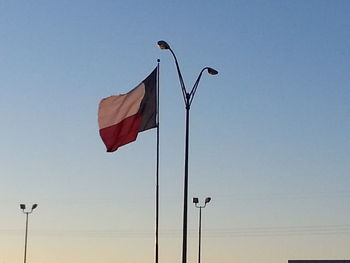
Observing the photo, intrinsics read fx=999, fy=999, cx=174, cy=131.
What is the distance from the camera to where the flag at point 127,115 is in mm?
37156

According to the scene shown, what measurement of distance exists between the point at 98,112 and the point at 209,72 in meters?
4.51

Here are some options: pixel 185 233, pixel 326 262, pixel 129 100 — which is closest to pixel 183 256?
pixel 185 233

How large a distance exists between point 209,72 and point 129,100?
3246 millimetres

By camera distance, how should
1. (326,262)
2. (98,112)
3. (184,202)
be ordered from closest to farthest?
(184,202) → (98,112) → (326,262)

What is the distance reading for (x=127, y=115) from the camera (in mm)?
37531

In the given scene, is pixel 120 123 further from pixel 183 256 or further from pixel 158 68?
pixel 183 256

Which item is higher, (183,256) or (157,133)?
(157,133)

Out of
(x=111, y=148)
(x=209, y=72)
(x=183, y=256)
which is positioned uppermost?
(x=209, y=72)

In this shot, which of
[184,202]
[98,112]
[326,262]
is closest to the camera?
[184,202]

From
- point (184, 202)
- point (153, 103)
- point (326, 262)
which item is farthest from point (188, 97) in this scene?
point (326, 262)

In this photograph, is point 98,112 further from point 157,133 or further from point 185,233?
point 185,233

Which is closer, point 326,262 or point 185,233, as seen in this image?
point 185,233

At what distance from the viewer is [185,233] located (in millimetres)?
35219

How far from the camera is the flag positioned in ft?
122
